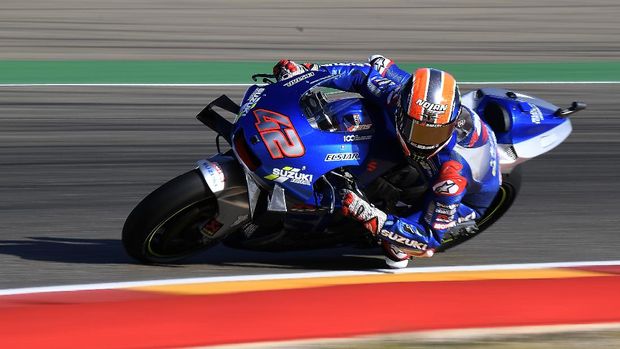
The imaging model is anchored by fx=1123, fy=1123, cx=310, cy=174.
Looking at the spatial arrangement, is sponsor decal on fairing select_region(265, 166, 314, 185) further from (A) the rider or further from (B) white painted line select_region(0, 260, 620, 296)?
(B) white painted line select_region(0, 260, 620, 296)

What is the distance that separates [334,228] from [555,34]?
32.4 feet

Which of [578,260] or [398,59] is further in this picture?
[398,59]

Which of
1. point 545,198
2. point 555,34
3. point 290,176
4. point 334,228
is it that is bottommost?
point 555,34

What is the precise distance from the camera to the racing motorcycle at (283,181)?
5820 mm

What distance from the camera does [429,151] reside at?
5.87 meters

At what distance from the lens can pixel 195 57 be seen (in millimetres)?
13469

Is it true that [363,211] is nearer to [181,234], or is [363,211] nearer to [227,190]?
[227,190]

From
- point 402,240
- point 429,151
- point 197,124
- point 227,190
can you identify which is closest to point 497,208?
point 402,240

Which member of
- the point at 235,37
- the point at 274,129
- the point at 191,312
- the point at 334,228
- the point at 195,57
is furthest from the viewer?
the point at 235,37

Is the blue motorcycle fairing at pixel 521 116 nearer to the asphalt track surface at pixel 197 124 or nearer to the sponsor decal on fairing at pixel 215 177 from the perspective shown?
the asphalt track surface at pixel 197 124

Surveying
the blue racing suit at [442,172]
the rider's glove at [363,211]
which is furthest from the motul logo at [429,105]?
the rider's glove at [363,211]

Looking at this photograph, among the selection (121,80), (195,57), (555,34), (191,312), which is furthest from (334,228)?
(555,34)

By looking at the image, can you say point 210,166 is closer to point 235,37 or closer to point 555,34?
point 235,37

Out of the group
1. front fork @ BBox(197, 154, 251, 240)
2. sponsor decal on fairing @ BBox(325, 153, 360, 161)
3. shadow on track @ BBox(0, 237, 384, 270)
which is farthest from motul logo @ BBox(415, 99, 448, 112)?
shadow on track @ BBox(0, 237, 384, 270)
